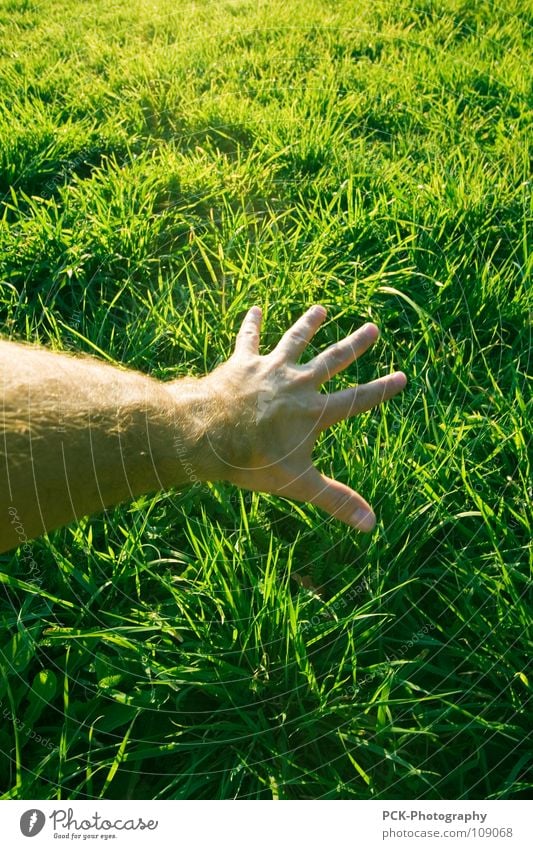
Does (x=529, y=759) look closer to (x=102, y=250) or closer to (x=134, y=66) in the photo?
(x=102, y=250)

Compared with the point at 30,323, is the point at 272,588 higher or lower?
lower

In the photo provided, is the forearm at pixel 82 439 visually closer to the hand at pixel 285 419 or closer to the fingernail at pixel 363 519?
the hand at pixel 285 419

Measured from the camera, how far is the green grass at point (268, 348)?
1.12 m

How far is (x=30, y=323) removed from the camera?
5.79ft

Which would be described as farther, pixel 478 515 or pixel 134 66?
pixel 134 66

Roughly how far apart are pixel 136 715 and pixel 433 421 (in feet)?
2.69

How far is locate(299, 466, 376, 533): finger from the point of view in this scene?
3.69 feet

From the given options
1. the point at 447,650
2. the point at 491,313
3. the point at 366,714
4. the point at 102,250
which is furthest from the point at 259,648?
the point at 102,250
